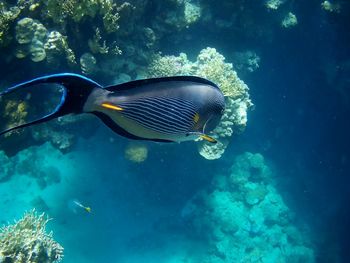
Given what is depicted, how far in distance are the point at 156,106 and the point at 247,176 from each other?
37.4 feet

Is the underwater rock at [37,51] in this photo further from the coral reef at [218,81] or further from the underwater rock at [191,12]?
the underwater rock at [191,12]

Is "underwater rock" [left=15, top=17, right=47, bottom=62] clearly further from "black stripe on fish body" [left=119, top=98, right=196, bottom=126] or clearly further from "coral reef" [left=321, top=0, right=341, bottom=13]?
"coral reef" [left=321, top=0, right=341, bottom=13]

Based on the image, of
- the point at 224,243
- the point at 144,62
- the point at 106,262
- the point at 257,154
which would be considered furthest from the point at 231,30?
the point at 106,262

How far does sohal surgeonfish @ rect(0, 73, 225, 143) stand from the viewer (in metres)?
1.28

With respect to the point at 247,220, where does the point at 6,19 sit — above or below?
below

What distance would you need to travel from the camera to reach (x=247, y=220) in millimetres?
12281

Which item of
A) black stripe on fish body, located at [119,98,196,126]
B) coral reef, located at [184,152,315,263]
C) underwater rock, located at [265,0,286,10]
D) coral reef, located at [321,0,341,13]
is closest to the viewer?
black stripe on fish body, located at [119,98,196,126]

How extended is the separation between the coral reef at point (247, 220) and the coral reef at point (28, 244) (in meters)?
6.51

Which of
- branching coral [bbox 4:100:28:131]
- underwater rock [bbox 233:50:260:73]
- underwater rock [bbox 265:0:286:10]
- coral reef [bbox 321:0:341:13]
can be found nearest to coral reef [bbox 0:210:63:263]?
branching coral [bbox 4:100:28:131]

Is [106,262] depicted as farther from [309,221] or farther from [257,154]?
[309,221]

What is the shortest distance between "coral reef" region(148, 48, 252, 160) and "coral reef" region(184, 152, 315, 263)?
4055mm

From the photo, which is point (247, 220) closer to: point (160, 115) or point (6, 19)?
point (6, 19)

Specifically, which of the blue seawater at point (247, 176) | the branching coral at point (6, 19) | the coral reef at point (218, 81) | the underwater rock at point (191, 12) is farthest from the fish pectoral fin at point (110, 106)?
Result: the blue seawater at point (247, 176)

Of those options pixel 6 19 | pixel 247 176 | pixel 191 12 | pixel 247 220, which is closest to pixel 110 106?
pixel 6 19
